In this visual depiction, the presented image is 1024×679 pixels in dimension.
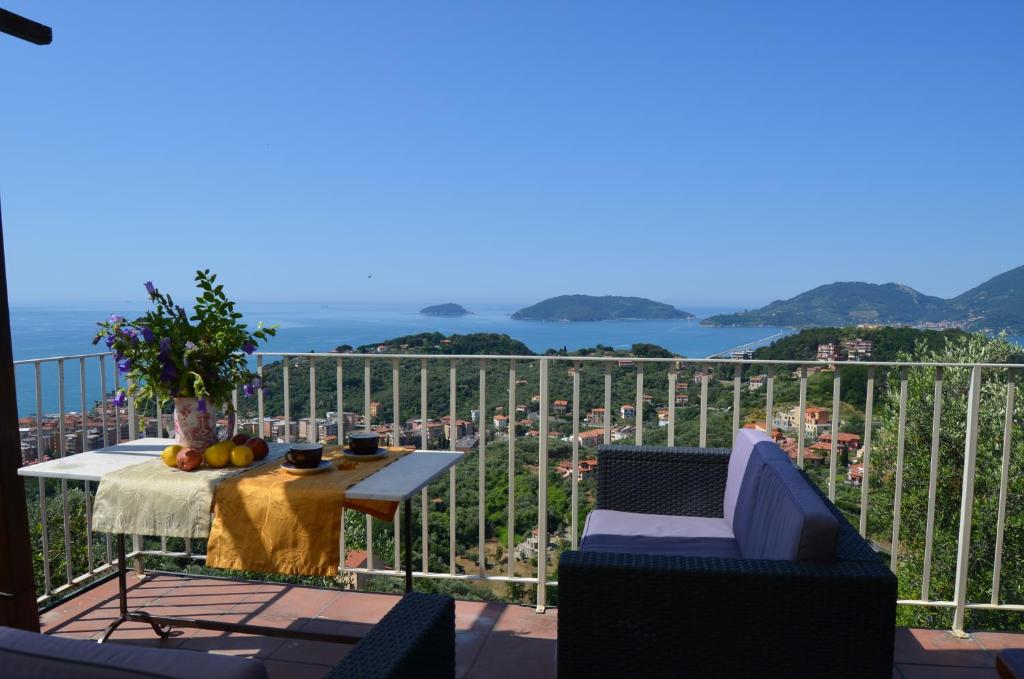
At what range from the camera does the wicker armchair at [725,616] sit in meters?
1.66

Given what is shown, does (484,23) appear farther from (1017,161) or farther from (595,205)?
(1017,161)

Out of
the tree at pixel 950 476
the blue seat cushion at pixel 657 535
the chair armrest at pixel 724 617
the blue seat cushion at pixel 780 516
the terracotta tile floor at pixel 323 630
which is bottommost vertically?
the tree at pixel 950 476

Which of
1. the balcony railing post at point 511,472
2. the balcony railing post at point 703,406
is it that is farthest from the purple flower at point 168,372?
the balcony railing post at point 703,406

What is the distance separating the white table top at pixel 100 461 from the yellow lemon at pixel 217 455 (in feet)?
0.64

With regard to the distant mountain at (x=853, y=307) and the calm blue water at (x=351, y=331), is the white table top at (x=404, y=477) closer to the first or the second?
the calm blue water at (x=351, y=331)

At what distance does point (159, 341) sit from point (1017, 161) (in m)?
32.5

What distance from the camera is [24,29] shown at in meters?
2.07

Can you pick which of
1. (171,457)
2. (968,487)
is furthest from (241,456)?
(968,487)

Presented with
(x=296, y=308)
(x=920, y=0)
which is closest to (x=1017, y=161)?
(x=920, y=0)

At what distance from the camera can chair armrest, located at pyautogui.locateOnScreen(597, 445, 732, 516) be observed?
2.93m

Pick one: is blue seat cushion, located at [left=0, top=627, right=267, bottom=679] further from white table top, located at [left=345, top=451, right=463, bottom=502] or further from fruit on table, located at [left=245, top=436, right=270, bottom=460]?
fruit on table, located at [left=245, top=436, right=270, bottom=460]

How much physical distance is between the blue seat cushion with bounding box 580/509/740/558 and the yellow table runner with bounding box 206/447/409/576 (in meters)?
0.82

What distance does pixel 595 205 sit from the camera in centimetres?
3130

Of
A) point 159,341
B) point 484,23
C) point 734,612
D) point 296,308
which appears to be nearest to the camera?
point 734,612
